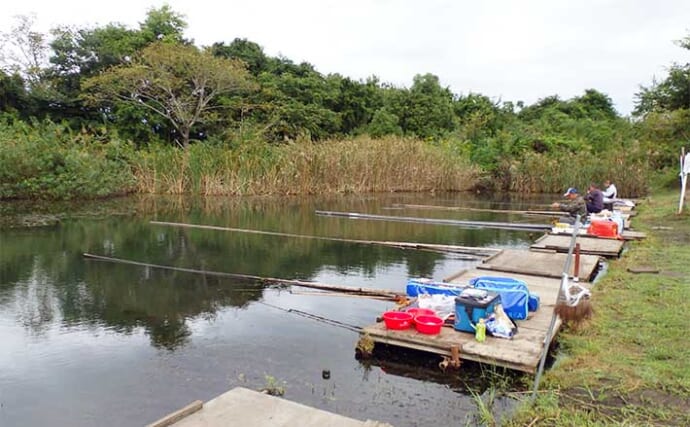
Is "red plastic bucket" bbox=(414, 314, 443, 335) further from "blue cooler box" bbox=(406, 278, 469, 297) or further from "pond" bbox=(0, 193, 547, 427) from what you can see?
"blue cooler box" bbox=(406, 278, 469, 297)

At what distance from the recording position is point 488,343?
4352 millimetres

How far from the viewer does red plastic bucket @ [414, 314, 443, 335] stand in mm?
4520

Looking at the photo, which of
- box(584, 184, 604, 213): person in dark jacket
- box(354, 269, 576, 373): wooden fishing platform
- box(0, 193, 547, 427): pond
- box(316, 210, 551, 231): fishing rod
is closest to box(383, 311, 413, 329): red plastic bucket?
box(354, 269, 576, 373): wooden fishing platform

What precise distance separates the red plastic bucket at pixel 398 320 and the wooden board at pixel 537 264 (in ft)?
9.77

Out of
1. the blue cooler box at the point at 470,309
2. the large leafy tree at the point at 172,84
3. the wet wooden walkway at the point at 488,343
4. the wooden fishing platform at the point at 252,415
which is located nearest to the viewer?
the wooden fishing platform at the point at 252,415

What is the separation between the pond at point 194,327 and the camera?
3881mm

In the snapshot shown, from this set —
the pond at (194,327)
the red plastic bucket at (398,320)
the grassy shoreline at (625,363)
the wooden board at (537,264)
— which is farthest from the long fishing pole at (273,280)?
the grassy shoreline at (625,363)

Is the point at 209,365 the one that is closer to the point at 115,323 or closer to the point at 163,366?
the point at 163,366

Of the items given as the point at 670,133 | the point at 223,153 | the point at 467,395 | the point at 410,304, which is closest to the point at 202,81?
the point at 223,153

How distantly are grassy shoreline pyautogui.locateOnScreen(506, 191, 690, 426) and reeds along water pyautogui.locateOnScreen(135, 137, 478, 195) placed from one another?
14.5 meters

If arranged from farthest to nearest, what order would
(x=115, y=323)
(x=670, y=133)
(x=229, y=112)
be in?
1. (x=229, y=112)
2. (x=670, y=133)
3. (x=115, y=323)

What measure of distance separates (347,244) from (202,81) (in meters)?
14.4

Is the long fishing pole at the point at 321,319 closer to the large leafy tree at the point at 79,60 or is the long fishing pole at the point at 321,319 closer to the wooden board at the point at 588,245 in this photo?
the wooden board at the point at 588,245

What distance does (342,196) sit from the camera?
20.4 metres
